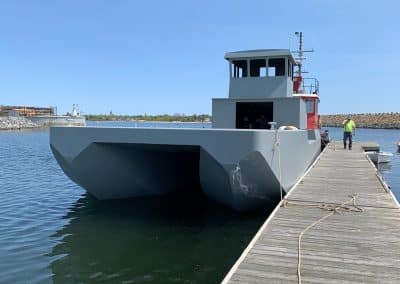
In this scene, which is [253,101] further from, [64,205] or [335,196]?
[64,205]

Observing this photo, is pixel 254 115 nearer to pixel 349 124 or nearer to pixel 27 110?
pixel 349 124

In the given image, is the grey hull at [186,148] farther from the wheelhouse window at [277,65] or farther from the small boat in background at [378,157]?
the small boat in background at [378,157]

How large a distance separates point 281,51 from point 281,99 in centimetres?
159

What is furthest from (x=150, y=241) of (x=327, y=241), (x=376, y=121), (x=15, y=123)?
(x=376, y=121)

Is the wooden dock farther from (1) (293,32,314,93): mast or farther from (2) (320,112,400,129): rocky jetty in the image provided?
(2) (320,112,400,129): rocky jetty

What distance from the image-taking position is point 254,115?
1469cm

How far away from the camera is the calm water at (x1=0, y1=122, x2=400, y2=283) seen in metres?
6.69

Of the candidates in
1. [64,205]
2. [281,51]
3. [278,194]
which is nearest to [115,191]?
[64,205]

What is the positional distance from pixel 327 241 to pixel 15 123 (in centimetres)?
8331

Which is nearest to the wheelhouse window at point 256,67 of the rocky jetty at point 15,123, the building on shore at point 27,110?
the rocky jetty at point 15,123

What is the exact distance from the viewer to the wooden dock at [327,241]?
461 centimetres

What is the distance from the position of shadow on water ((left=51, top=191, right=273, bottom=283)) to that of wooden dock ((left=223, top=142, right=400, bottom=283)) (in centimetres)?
120

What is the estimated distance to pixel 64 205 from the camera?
11.7 metres

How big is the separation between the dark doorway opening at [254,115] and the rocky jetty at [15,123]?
69.2 meters
